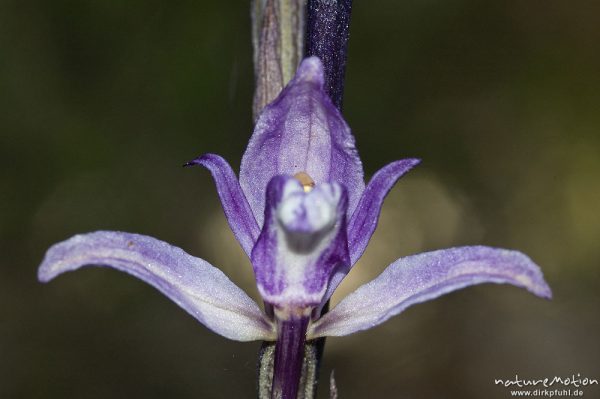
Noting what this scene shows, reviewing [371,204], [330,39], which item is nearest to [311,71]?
[330,39]

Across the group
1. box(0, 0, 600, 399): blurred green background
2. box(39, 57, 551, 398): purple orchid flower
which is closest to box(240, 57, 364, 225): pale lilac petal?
box(39, 57, 551, 398): purple orchid flower

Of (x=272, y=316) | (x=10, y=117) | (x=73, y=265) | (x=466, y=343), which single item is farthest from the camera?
(x=466, y=343)

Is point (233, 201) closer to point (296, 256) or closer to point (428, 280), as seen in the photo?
point (296, 256)

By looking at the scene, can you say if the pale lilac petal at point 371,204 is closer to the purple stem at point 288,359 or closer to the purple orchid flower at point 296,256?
the purple orchid flower at point 296,256

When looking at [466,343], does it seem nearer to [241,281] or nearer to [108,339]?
[241,281]

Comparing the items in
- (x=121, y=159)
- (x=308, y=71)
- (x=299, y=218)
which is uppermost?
(x=121, y=159)

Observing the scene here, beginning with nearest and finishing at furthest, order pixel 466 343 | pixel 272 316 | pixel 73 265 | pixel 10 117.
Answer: pixel 73 265
pixel 272 316
pixel 10 117
pixel 466 343

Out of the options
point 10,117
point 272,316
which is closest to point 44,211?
point 10,117
